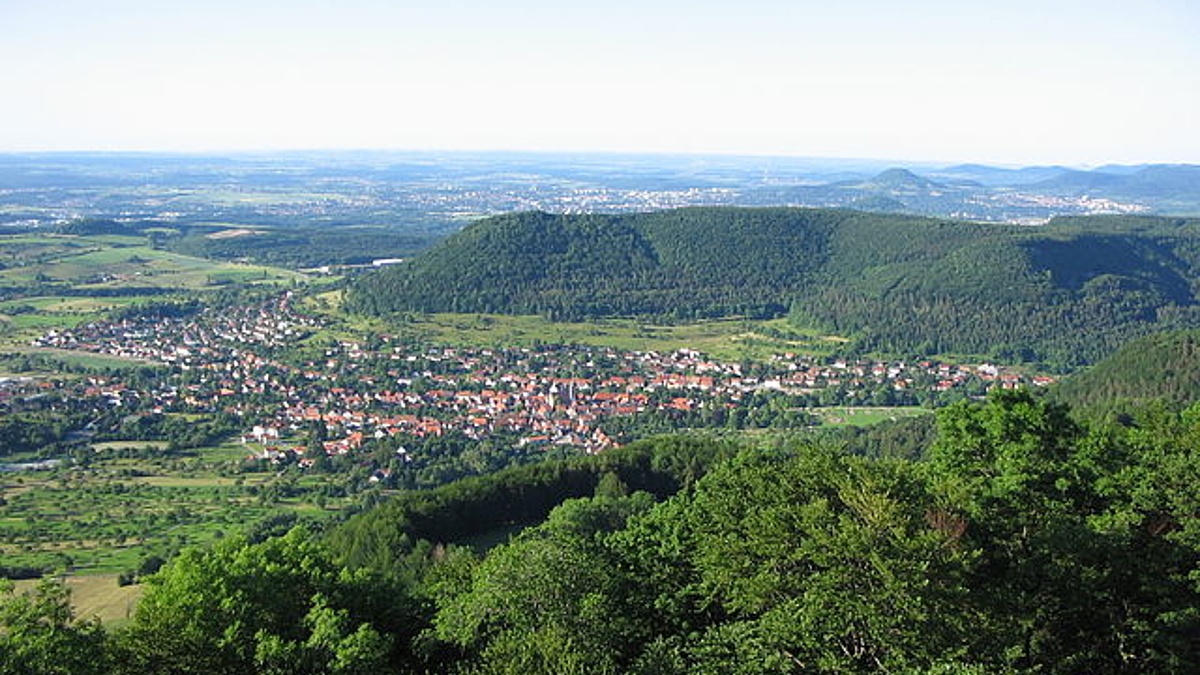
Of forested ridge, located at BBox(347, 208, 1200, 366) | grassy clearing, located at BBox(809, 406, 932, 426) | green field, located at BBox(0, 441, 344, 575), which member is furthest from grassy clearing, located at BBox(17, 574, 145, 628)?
forested ridge, located at BBox(347, 208, 1200, 366)

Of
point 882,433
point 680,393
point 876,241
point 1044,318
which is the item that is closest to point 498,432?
point 680,393

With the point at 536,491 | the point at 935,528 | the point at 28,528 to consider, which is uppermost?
the point at 935,528

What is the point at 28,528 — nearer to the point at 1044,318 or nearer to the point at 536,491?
the point at 536,491

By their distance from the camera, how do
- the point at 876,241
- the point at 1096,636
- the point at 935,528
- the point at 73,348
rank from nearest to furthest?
the point at 935,528 → the point at 1096,636 → the point at 73,348 → the point at 876,241

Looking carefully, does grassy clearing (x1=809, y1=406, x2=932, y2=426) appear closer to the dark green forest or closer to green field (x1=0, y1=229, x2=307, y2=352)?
the dark green forest

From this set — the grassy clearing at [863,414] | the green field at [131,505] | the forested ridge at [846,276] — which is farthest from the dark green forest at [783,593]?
the forested ridge at [846,276]

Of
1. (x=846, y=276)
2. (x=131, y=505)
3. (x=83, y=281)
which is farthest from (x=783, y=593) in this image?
(x=83, y=281)

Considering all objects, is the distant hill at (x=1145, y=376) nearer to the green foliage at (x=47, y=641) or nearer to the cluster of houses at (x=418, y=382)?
the cluster of houses at (x=418, y=382)
